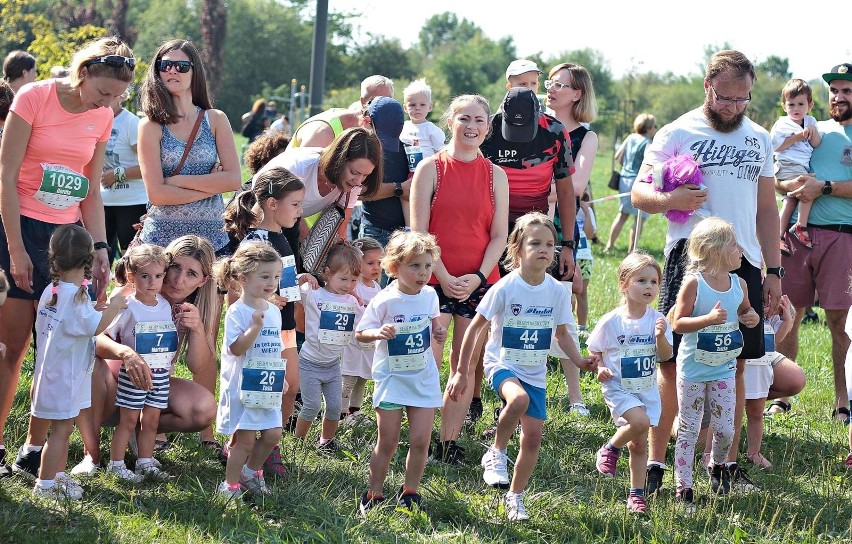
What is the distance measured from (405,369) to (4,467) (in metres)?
1.94

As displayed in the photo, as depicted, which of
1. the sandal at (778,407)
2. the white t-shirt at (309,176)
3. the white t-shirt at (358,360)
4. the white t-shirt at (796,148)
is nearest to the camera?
the white t-shirt at (309,176)

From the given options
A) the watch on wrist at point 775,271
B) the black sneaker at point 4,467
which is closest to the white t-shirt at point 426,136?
the watch on wrist at point 775,271

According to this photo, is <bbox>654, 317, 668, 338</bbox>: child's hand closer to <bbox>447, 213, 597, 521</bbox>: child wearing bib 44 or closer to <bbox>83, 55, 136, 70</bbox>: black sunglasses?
<bbox>447, 213, 597, 521</bbox>: child wearing bib 44

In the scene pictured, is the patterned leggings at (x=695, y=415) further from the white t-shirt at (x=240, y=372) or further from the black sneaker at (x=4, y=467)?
the black sneaker at (x=4, y=467)

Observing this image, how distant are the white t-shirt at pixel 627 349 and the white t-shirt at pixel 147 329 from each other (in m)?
2.05

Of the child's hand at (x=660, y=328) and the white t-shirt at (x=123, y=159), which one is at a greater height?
the white t-shirt at (x=123, y=159)

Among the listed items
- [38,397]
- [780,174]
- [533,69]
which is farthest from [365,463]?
[780,174]

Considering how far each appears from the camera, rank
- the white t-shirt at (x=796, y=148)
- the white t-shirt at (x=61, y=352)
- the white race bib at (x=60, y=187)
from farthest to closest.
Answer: the white t-shirt at (x=796, y=148) → the white race bib at (x=60, y=187) → the white t-shirt at (x=61, y=352)

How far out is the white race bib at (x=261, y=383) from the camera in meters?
4.98

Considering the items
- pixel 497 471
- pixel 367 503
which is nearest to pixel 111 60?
pixel 367 503

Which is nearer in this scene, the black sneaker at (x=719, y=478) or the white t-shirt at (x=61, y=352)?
the white t-shirt at (x=61, y=352)

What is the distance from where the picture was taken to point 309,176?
6.02 metres

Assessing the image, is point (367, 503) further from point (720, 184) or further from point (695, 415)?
point (720, 184)

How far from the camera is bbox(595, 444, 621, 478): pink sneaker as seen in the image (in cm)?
568
